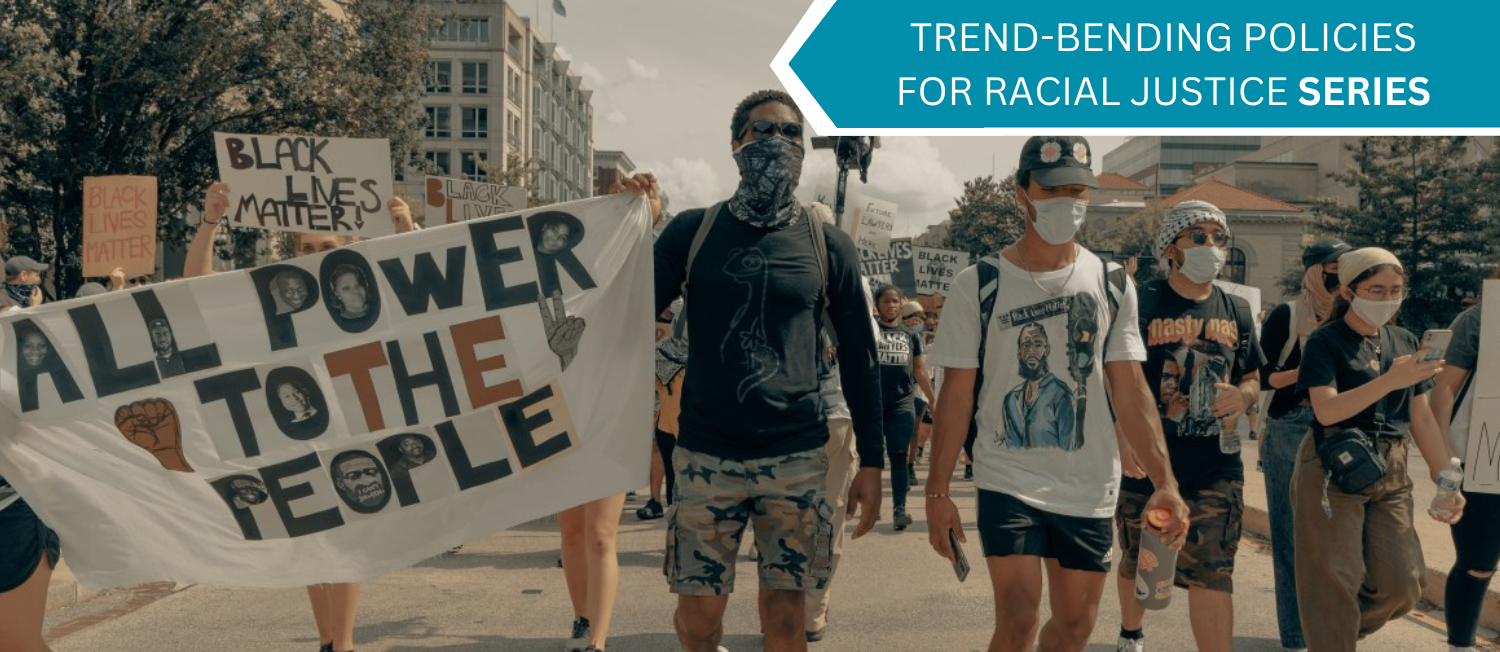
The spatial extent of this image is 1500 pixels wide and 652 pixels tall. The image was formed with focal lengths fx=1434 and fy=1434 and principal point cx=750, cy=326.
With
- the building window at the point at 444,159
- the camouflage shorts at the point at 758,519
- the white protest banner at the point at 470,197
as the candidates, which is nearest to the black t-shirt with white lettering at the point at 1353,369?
the camouflage shorts at the point at 758,519

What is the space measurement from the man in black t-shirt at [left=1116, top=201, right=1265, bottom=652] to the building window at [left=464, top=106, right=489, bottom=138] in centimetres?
9448

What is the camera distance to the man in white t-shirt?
4.75 meters

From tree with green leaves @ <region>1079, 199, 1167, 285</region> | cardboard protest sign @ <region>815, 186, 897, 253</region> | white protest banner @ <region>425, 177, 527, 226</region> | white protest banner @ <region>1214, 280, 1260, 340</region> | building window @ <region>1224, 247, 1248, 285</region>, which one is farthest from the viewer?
building window @ <region>1224, 247, 1248, 285</region>

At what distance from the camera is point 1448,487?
594 centimetres

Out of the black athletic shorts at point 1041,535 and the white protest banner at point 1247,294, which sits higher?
the white protest banner at point 1247,294

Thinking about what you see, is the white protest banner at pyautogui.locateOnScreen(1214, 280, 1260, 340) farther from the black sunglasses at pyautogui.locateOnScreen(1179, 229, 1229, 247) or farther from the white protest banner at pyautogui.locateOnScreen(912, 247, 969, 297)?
the white protest banner at pyautogui.locateOnScreen(912, 247, 969, 297)

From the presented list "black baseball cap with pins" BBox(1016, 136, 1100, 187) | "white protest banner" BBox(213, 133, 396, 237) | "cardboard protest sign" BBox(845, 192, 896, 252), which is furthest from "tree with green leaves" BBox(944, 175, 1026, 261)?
"black baseball cap with pins" BBox(1016, 136, 1100, 187)

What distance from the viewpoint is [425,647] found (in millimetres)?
6832

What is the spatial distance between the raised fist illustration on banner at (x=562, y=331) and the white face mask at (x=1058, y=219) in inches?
68.1

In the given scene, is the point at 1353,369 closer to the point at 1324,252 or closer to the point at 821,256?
the point at 1324,252

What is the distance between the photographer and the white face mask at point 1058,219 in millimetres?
4934

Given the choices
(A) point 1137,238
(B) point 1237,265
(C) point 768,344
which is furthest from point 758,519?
(B) point 1237,265

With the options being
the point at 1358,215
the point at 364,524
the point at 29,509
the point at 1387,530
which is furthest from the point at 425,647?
the point at 1358,215

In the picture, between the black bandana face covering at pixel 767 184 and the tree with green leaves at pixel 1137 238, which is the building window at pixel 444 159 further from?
the black bandana face covering at pixel 767 184
